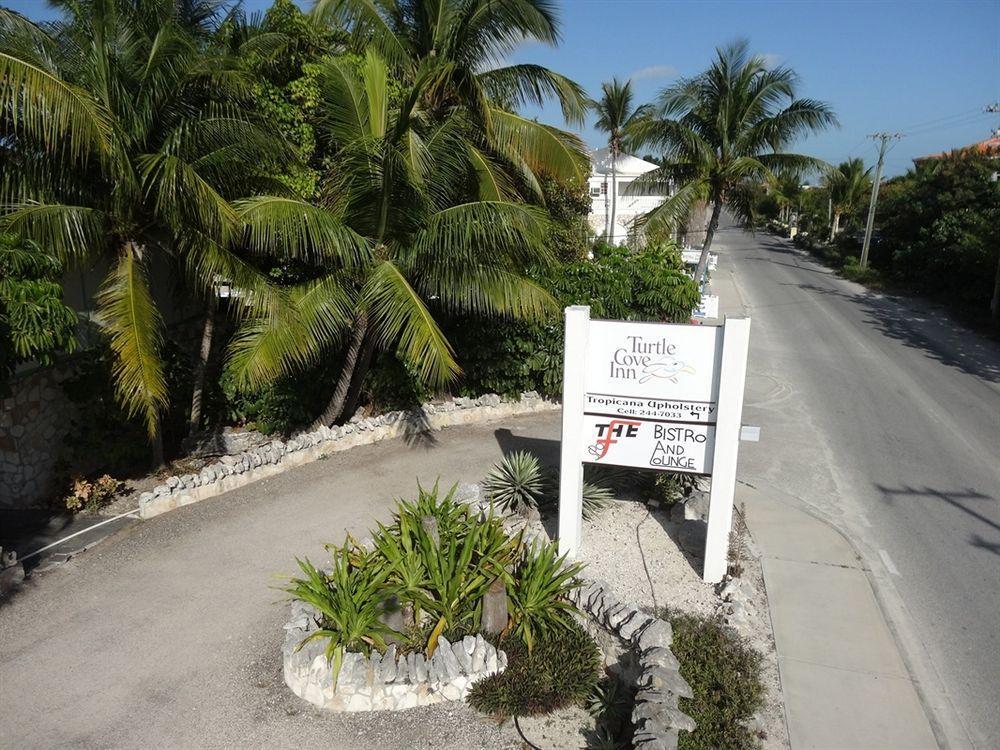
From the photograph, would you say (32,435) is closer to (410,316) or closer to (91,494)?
(91,494)

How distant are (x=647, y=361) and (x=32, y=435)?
865 centimetres

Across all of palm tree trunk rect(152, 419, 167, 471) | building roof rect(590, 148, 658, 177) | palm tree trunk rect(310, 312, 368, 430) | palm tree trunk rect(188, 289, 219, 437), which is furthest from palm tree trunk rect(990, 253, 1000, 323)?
palm tree trunk rect(152, 419, 167, 471)

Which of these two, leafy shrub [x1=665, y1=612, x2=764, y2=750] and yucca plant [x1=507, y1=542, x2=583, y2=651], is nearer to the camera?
leafy shrub [x1=665, y1=612, x2=764, y2=750]

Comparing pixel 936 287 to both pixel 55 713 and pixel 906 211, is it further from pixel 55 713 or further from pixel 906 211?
pixel 55 713

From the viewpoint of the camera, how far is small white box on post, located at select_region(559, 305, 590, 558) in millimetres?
7426

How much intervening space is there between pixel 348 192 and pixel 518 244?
2.25 m

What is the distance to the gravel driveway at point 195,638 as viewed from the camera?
18.7 ft

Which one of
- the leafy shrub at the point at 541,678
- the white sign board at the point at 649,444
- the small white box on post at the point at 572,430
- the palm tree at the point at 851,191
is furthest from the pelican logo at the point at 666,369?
the palm tree at the point at 851,191

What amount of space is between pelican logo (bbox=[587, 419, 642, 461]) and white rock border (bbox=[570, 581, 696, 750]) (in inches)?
53.0

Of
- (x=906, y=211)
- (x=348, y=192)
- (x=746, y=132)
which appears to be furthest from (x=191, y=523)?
(x=906, y=211)

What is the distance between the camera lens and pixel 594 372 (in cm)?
761

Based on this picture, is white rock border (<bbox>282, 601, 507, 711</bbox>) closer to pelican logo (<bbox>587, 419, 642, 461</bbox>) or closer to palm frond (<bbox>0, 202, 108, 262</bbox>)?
pelican logo (<bbox>587, 419, 642, 461</bbox>)

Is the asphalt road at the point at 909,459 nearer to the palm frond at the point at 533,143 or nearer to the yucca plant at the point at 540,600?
the yucca plant at the point at 540,600

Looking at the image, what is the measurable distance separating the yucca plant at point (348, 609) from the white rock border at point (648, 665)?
1849 mm
